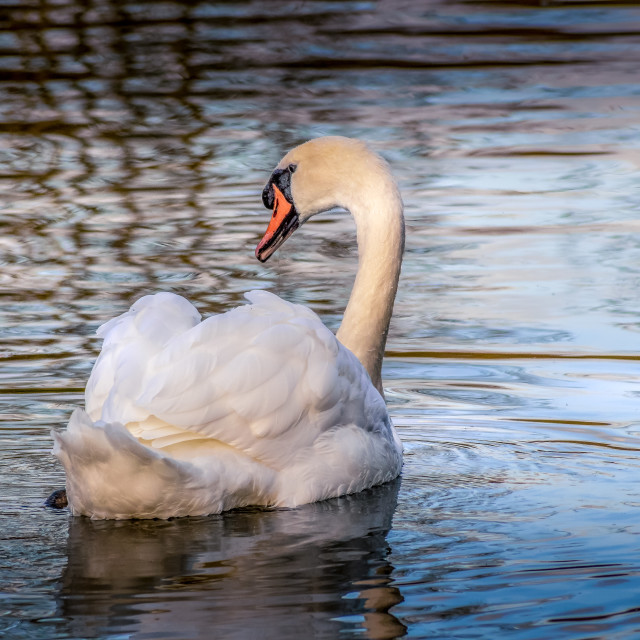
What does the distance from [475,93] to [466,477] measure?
10490 mm

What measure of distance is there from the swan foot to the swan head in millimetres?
1812

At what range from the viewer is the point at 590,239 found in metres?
9.97

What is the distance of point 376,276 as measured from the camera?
21.1ft

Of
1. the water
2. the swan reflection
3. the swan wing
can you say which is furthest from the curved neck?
the swan reflection

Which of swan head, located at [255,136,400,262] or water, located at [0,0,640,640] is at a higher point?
swan head, located at [255,136,400,262]

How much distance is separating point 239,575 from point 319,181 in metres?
2.53

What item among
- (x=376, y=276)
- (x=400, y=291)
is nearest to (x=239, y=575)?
(x=376, y=276)

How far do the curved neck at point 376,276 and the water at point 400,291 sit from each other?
1.36ft

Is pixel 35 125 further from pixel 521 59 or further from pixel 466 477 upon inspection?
pixel 466 477

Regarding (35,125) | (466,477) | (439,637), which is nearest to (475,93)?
(35,125)

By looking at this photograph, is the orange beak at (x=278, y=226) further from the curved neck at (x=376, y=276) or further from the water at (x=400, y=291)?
the water at (x=400, y=291)

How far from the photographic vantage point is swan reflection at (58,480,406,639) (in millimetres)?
4059

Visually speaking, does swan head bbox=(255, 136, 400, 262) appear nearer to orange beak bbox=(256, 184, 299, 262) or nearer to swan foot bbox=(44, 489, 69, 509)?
orange beak bbox=(256, 184, 299, 262)

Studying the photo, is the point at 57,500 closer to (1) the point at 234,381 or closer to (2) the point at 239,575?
(1) the point at 234,381
